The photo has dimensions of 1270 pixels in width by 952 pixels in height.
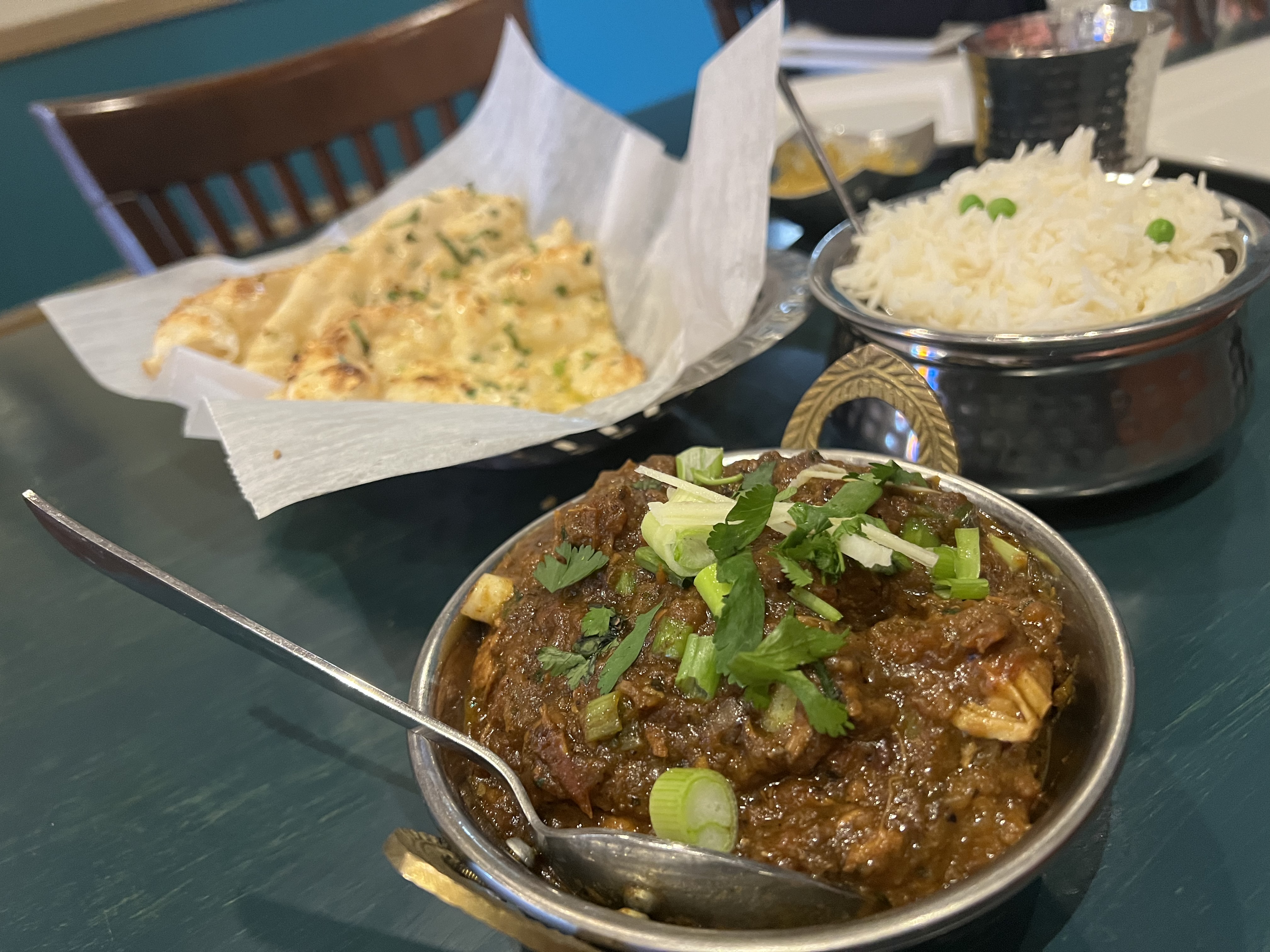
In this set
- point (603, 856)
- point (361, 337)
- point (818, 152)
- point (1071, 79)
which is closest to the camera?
point (603, 856)

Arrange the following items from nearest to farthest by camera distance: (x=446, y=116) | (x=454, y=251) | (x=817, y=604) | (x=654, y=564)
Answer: (x=817, y=604) → (x=654, y=564) → (x=454, y=251) → (x=446, y=116)

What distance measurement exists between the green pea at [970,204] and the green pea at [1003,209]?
0.14 ft

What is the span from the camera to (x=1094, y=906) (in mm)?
872

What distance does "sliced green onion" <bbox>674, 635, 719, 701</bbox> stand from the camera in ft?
2.89

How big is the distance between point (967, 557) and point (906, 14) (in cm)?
359

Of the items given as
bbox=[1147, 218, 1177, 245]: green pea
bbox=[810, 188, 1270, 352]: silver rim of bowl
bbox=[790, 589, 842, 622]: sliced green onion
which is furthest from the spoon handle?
bbox=[1147, 218, 1177, 245]: green pea

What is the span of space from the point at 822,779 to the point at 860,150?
2.03 metres

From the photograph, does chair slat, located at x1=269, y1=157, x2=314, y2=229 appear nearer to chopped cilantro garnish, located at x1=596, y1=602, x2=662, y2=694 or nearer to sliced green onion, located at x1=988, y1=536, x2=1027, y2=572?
chopped cilantro garnish, located at x1=596, y1=602, x2=662, y2=694

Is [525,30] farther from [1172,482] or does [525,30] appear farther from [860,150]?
[1172,482]

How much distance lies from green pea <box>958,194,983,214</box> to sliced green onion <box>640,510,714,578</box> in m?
0.96

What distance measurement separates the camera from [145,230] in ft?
10.5

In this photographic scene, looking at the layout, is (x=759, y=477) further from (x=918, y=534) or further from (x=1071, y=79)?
(x=1071, y=79)

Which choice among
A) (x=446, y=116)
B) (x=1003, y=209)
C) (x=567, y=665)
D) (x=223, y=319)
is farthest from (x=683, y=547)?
(x=446, y=116)

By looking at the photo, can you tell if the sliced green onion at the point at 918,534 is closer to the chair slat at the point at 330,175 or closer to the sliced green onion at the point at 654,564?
the sliced green onion at the point at 654,564
